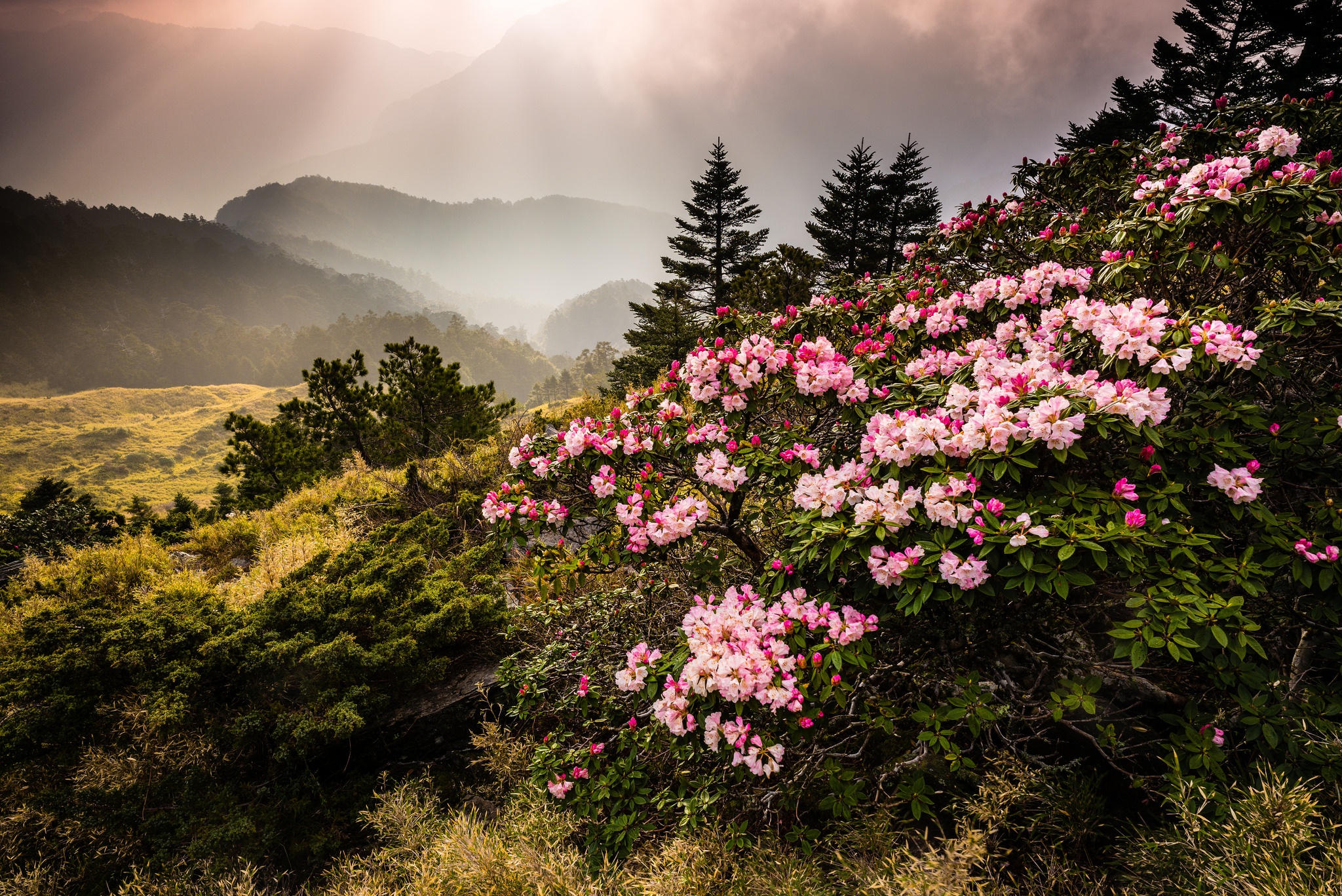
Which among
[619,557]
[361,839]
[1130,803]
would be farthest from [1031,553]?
[361,839]

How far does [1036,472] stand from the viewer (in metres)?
2.03

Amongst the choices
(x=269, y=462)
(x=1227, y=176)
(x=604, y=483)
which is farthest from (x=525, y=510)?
(x=269, y=462)

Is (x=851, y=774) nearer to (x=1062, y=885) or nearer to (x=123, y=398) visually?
(x=1062, y=885)

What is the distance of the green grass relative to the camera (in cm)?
3828

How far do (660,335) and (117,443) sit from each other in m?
59.0

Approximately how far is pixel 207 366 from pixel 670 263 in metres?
85.6

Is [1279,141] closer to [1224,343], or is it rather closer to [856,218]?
[1224,343]

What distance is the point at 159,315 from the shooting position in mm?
76000

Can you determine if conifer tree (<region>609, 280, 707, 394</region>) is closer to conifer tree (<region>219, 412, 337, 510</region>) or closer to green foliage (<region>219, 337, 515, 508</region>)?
green foliage (<region>219, 337, 515, 508</region>)

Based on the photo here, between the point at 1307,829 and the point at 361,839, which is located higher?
the point at 1307,829

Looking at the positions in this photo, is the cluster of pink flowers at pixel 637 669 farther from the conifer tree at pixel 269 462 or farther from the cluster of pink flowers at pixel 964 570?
the conifer tree at pixel 269 462

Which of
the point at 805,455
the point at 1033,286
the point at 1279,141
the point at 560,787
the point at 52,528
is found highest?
the point at 1279,141

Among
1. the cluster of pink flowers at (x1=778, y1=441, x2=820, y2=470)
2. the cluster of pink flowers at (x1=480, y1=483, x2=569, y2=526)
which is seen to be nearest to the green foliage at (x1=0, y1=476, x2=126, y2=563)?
the cluster of pink flowers at (x1=480, y1=483, x2=569, y2=526)

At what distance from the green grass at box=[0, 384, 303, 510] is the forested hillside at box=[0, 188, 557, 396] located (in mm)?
13522
